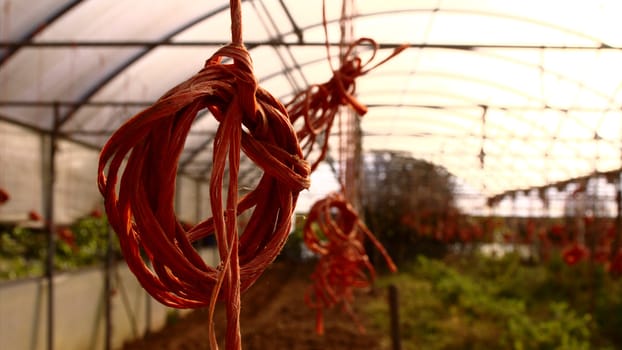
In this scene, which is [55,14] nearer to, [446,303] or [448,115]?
[446,303]

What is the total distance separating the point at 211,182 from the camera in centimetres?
90

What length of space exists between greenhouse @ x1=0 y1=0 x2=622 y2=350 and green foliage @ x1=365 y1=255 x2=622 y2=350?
4 centimetres

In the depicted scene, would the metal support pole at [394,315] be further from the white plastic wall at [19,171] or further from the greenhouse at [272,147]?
the white plastic wall at [19,171]

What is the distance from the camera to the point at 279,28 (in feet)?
22.2

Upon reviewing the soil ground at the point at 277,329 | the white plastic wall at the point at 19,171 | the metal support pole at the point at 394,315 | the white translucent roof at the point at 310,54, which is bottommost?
the soil ground at the point at 277,329

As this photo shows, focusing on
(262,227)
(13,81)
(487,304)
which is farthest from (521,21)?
(262,227)

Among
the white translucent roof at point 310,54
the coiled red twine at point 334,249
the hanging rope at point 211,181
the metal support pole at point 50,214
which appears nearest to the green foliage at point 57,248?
the metal support pole at point 50,214

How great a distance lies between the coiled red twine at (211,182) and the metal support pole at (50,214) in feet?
23.4

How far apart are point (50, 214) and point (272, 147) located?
24.2 ft

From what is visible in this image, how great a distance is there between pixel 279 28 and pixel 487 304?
15.3 feet

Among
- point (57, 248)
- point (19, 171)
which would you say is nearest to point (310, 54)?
point (19, 171)

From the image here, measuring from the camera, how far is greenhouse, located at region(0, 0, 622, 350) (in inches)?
38.7

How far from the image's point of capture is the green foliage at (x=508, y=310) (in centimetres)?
736

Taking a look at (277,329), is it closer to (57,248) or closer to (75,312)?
(75,312)
